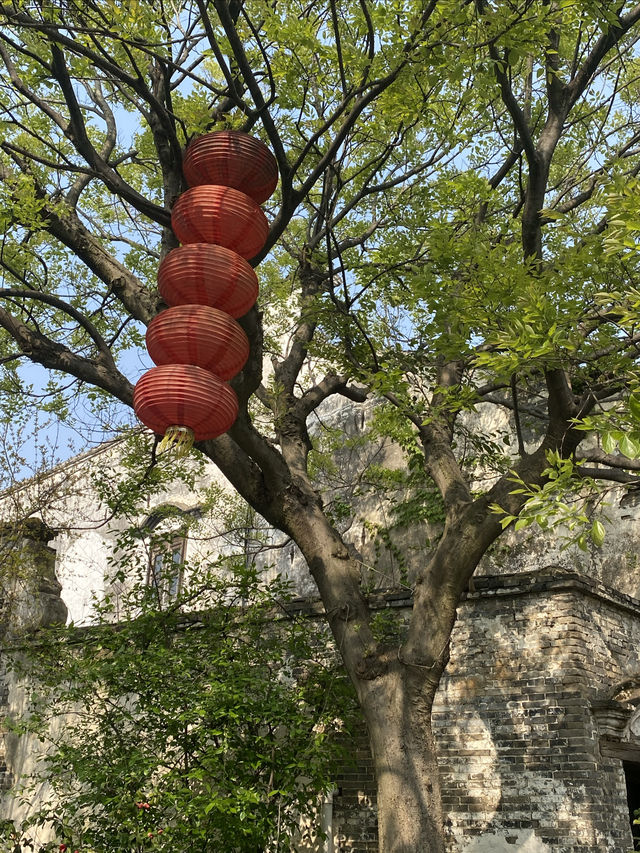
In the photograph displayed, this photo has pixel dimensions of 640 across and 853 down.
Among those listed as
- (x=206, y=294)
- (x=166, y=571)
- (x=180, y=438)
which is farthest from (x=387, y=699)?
(x=166, y=571)

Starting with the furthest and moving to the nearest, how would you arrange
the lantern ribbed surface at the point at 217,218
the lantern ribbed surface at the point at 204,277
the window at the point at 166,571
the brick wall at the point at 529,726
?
the window at the point at 166,571 → the brick wall at the point at 529,726 → the lantern ribbed surface at the point at 217,218 → the lantern ribbed surface at the point at 204,277

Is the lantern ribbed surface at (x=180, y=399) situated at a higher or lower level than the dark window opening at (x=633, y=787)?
higher

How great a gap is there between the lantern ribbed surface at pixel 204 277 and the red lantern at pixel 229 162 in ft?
2.22

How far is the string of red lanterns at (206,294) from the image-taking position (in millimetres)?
3805

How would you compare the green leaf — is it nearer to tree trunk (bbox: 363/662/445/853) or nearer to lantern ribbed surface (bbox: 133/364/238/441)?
lantern ribbed surface (bbox: 133/364/238/441)

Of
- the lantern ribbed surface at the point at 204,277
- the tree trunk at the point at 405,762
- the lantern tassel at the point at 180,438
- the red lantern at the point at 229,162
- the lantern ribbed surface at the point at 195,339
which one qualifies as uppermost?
the red lantern at the point at 229,162

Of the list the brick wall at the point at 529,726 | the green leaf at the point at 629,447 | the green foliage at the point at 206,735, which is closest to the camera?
the green leaf at the point at 629,447

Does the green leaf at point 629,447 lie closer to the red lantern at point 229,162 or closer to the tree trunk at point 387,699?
the tree trunk at point 387,699

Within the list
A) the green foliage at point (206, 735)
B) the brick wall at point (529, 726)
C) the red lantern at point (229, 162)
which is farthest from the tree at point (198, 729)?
the red lantern at point (229, 162)

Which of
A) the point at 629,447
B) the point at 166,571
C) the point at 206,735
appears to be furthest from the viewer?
the point at 166,571

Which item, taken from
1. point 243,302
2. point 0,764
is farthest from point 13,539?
point 243,302

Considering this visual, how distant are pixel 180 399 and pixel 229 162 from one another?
5.47 ft

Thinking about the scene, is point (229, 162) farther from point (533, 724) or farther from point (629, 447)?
point (533, 724)

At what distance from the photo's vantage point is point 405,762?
4887 mm
